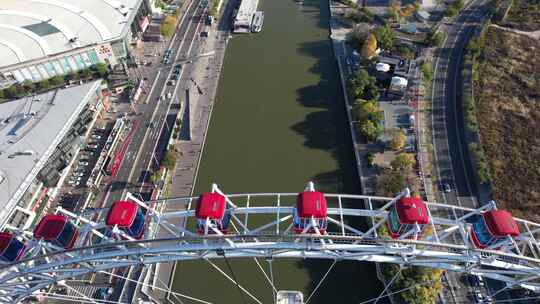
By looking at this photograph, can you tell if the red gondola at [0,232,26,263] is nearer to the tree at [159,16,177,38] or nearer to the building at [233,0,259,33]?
the tree at [159,16,177,38]

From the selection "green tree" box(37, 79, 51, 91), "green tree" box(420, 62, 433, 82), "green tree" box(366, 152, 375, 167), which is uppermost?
"green tree" box(37, 79, 51, 91)

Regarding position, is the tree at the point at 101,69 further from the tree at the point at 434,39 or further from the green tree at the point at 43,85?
the tree at the point at 434,39

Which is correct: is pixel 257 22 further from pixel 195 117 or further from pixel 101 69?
pixel 101 69

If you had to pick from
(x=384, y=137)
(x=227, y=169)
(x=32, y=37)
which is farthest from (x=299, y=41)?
(x=32, y=37)

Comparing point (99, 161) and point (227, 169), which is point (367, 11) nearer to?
point (227, 169)

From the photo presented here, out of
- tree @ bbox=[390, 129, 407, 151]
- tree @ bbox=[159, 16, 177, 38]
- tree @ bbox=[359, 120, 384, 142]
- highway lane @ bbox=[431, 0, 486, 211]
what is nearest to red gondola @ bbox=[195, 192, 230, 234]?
tree @ bbox=[359, 120, 384, 142]

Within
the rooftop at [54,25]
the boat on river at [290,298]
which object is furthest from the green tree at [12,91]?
the boat on river at [290,298]
